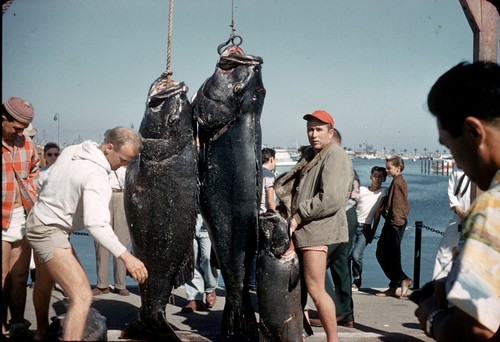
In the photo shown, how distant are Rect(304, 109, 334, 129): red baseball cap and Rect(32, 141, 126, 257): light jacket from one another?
1778mm

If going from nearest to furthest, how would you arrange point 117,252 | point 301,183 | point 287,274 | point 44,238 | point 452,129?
point 452,129
point 117,252
point 44,238
point 287,274
point 301,183

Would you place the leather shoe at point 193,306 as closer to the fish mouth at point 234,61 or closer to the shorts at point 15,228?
the shorts at point 15,228

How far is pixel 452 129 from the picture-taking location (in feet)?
6.14

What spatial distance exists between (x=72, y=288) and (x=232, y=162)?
54.0 inches

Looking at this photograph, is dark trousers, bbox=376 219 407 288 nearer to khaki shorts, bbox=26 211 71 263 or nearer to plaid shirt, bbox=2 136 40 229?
plaid shirt, bbox=2 136 40 229

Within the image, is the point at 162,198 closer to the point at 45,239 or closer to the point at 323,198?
the point at 45,239

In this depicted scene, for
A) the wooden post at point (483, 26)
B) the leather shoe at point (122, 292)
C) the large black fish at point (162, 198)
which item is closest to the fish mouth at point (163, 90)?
the large black fish at point (162, 198)

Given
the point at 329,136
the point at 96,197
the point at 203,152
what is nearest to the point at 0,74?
the point at 96,197

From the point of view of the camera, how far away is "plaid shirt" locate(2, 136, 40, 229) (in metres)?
4.93

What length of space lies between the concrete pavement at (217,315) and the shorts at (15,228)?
45.0 inches

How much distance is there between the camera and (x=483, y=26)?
16.7 ft

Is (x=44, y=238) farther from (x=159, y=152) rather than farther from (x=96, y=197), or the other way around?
(x=159, y=152)

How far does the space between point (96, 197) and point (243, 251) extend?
113 cm

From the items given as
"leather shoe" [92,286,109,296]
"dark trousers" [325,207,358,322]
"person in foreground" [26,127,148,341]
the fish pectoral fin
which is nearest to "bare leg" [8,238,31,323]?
"person in foreground" [26,127,148,341]
